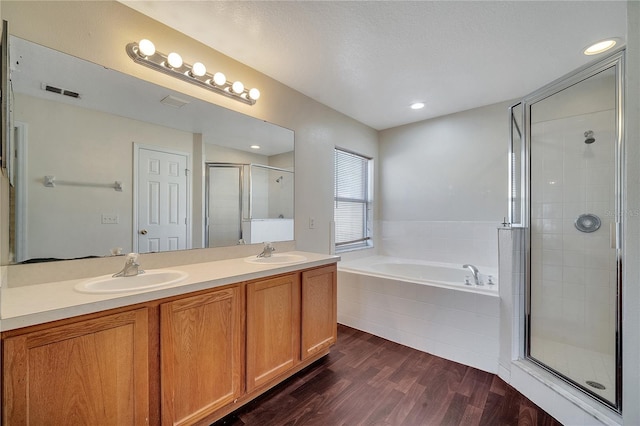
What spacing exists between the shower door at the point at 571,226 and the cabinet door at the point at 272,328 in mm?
1757

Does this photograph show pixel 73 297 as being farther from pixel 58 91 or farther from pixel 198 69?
pixel 198 69

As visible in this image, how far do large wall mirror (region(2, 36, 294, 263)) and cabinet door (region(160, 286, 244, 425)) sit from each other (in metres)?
0.60

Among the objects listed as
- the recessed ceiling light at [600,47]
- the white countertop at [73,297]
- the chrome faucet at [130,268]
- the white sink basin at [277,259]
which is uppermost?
the recessed ceiling light at [600,47]

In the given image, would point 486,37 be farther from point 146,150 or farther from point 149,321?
point 149,321

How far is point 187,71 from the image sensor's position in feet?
5.77

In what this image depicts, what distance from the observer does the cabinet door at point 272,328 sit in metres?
1.55

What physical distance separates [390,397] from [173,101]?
96.3 inches

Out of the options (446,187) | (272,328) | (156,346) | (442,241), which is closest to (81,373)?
(156,346)

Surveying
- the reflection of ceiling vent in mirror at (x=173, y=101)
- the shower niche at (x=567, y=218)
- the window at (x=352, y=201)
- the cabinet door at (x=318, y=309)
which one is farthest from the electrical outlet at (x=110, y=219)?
the shower niche at (x=567, y=218)

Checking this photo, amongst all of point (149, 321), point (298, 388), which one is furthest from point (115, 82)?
point (298, 388)

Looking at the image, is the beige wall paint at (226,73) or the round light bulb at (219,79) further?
the round light bulb at (219,79)

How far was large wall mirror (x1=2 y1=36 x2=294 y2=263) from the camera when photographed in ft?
4.13

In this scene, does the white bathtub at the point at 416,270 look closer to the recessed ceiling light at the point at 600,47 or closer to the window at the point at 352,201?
the window at the point at 352,201

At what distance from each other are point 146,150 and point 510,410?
278cm
